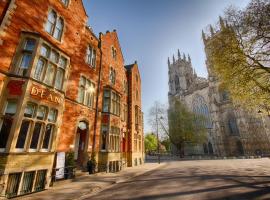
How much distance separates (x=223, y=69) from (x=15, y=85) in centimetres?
1559

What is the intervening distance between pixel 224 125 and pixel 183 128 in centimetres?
1732

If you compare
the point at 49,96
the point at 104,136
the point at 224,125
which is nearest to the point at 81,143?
the point at 104,136

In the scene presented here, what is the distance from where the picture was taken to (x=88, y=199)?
700cm

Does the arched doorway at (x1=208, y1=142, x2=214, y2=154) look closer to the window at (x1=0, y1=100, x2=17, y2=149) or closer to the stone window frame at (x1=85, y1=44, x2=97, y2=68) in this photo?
the stone window frame at (x1=85, y1=44, x2=97, y2=68)

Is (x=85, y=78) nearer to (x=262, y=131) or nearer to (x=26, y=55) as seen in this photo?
(x=26, y=55)

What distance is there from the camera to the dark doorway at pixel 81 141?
44.4 ft

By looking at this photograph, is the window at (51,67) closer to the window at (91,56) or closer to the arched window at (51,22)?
the arched window at (51,22)

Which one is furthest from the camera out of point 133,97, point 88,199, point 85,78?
point 133,97

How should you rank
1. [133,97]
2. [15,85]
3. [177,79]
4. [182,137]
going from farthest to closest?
1. [177,79]
2. [182,137]
3. [133,97]
4. [15,85]

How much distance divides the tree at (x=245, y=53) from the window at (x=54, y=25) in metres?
13.3

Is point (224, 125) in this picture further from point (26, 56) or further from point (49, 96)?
point (26, 56)

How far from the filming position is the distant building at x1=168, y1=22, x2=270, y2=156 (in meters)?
44.3

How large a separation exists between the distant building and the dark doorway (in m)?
43.8

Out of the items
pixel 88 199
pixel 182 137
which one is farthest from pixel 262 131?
pixel 88 199
